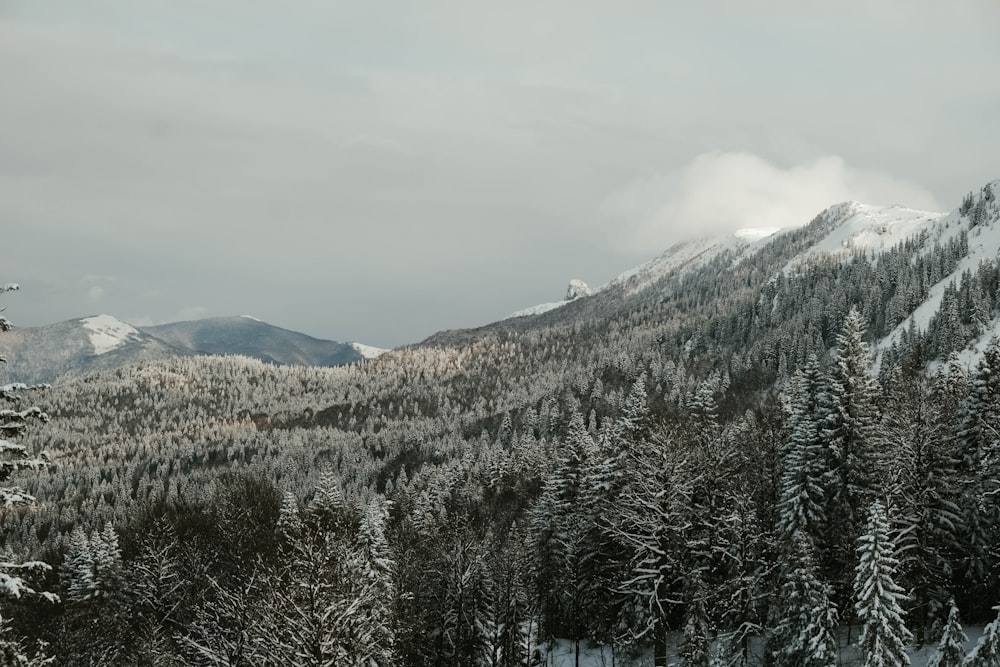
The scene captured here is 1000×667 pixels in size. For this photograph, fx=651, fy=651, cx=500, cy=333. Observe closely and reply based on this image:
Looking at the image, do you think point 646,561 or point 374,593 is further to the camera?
point 374,593

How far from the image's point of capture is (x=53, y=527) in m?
157

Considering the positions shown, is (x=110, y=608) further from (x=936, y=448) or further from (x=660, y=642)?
(x=936, y=448)

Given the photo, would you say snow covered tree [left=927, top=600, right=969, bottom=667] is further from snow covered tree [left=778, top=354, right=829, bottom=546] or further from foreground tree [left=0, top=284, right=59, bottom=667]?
foreground tree [left=0, top=284, right=59, bottom=667]

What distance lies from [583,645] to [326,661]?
3222 centimetres

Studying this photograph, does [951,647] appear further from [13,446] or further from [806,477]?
[13,446]

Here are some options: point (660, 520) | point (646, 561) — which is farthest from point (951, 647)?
point (646, 561)

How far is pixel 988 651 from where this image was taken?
21.8 meters

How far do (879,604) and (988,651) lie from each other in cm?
340

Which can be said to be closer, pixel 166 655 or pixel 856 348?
pixel 166 655

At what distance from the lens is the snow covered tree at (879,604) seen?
2403cm

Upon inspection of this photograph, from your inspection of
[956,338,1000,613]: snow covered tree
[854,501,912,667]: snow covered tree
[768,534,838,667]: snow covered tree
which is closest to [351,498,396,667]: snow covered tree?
[768,534,838,667]: snow covered tree

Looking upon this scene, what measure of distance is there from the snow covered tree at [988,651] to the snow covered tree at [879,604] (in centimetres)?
222

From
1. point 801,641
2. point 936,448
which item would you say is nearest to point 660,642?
point 801,641

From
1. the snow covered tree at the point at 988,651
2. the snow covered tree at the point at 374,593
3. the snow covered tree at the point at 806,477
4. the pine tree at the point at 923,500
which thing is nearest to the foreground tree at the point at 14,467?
the snow covered tree at the point at 374,593
